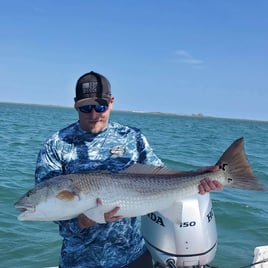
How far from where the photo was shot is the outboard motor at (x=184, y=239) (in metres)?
4.63

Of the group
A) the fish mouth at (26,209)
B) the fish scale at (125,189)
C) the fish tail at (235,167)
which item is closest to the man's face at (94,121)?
the fish scale at (125,189)

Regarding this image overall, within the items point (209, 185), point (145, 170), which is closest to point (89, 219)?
point (145, 170)

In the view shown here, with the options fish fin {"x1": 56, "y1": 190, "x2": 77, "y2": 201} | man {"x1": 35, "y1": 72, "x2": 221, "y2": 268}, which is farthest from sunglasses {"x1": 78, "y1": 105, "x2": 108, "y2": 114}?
fish fin {"x1": 56, "y1": 190, "x2": 77, "y2": 201}

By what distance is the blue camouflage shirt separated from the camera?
3689mm

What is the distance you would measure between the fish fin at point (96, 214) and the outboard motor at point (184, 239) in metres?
1.35

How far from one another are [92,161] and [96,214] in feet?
1.75

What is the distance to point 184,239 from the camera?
4641 millimetres

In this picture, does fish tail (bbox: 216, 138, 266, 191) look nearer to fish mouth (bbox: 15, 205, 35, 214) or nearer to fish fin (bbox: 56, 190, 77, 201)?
fish fin (bbox: 56, 190, 77, 201)

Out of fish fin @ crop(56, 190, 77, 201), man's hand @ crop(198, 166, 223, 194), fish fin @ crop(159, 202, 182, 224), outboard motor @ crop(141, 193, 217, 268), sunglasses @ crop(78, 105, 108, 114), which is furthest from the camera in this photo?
outboard motor @ crop(141, 193, 217, 268)

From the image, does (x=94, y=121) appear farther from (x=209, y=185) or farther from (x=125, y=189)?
(x=209, y=185)

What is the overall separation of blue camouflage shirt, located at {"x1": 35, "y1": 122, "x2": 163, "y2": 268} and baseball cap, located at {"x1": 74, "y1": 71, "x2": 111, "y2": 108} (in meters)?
0.26

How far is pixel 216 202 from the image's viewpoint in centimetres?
1164

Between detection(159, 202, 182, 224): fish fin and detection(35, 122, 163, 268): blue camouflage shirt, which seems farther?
detection(159, 202, 182, 224): fish fin

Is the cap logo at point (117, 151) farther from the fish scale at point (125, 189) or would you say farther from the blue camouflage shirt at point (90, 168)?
the fish scale at point (125, 189)
